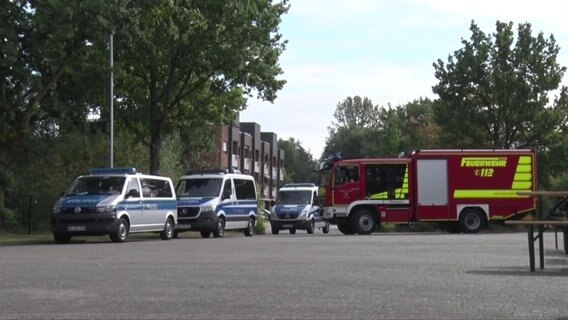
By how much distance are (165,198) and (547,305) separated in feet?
67.1

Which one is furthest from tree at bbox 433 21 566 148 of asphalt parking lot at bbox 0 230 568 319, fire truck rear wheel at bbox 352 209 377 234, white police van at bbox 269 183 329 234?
asphalt parking lot at bbox 0 230 568 319

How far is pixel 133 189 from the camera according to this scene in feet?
87.9

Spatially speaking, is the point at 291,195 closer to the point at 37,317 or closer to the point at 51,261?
the point at 51,261

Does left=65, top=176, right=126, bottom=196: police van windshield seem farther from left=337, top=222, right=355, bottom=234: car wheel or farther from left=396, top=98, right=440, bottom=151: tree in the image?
left=396, top=98, right=440, bottom=151: tree

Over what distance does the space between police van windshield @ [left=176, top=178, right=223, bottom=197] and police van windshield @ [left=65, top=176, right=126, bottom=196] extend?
5.00 metres

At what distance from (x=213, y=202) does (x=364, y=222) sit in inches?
254

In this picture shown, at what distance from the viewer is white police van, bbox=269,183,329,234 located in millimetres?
39281

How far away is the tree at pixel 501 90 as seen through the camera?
169 feet

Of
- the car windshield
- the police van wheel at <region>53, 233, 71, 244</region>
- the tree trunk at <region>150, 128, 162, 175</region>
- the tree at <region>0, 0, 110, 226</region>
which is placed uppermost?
the tree at <region>0, 0, 110, 226</region>

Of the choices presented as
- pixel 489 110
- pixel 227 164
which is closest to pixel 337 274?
pixel 489 110

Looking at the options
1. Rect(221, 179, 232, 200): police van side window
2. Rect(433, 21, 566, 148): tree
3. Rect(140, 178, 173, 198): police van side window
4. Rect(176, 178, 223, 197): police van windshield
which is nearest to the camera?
Rect(140, 178, 173, 198): police van side window

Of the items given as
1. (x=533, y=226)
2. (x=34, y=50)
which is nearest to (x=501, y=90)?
(x=34, y=50)

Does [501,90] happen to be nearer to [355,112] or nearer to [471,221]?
[471,221]

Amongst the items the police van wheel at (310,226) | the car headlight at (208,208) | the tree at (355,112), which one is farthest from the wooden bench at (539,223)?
the tree at (355,112)
